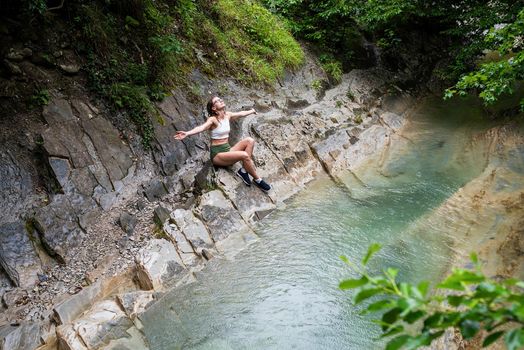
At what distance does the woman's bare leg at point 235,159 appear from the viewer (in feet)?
21.3

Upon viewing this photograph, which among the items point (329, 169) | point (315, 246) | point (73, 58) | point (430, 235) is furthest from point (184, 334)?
point (73, 58)

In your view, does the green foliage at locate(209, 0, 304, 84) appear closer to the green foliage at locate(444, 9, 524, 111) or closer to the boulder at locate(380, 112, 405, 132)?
the boulder at locate(380, 112, 405, 132)

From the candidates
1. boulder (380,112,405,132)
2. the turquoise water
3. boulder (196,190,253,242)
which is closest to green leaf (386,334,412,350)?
the turquoise water

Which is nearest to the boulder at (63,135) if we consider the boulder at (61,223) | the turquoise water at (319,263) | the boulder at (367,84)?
the boulder at (61,223)

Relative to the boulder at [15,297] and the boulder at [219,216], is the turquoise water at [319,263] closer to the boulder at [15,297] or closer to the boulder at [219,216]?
the boulder at [219,216]

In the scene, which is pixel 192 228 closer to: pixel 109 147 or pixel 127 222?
pixel 127 222

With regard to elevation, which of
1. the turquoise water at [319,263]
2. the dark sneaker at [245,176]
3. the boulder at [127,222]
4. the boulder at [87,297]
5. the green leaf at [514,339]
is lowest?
the turquoise water at [319,263]

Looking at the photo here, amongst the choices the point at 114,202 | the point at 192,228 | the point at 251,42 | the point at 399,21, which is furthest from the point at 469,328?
the point at 399,21

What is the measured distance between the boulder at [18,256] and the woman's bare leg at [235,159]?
2.88 metres

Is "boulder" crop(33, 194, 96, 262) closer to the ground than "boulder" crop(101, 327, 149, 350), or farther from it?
farther from it

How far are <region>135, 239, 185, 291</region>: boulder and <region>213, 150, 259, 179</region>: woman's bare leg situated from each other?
1.60 m

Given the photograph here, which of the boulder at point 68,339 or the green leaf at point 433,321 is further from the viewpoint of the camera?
the boulder at point 68,339

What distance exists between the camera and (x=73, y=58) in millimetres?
6578

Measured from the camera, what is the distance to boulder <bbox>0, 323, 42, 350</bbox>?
4.43 meters
